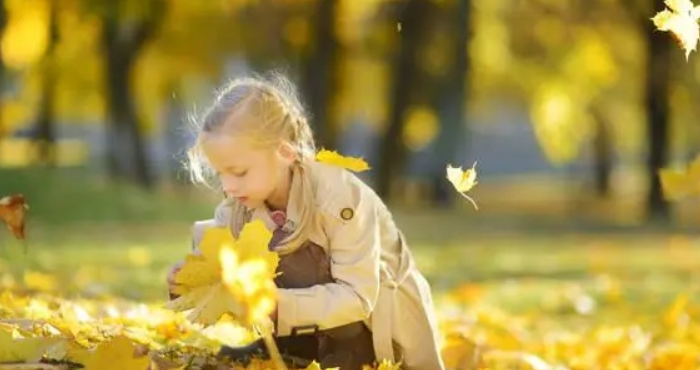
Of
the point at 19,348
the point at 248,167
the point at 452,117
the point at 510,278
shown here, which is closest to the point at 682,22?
the point at 248,167

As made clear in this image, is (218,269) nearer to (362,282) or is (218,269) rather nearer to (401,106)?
(362,282)

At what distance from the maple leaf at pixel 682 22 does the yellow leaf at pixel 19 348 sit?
171cm

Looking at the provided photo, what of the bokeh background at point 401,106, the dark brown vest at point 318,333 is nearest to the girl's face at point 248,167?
the dark brown vest at point 318,333

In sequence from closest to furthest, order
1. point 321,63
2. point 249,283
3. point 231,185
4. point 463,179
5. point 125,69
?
1. point 249,283
2. point 463,179
3. point 231,185
4. point 321,63
5. point 125,69

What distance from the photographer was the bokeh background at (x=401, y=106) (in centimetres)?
1148

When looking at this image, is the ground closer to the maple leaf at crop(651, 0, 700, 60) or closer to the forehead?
the forehead

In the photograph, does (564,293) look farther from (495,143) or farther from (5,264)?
(495,143)

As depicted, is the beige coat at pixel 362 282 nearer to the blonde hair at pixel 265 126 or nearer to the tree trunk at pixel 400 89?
the blonde hair at pixel 265 126

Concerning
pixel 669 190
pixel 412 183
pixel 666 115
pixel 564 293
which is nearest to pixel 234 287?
pixel 669 190

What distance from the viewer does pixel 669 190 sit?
4.18 metres

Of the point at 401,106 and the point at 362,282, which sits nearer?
the point at 362,282

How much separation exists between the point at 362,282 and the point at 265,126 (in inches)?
18.8

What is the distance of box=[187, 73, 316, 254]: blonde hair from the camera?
3.81 metres

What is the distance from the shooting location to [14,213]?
13.8 ft
